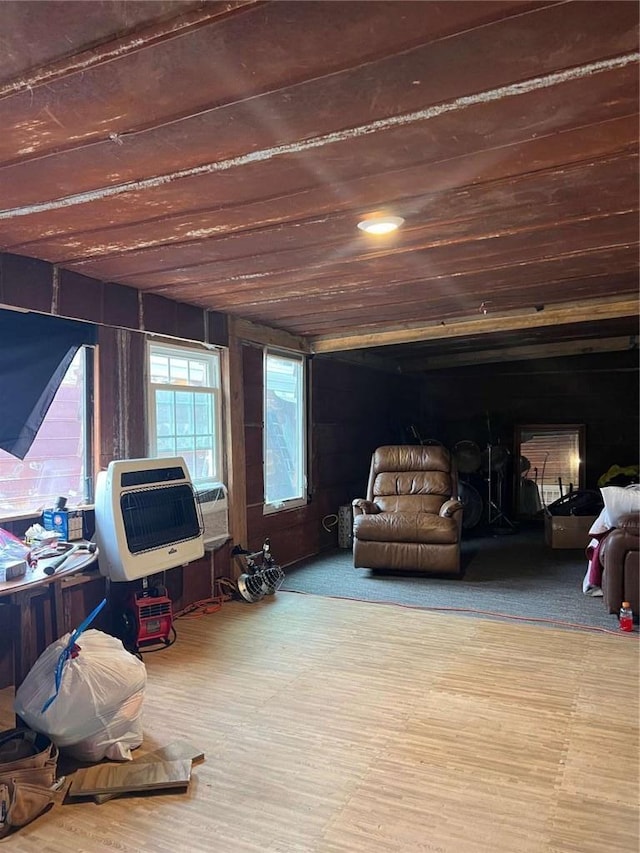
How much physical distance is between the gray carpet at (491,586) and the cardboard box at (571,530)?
14cm

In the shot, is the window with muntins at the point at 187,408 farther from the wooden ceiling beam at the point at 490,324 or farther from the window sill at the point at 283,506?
the wooden ceiling beam at the point at 490,324

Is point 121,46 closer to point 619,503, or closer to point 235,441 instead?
point 235,441

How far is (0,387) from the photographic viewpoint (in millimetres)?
3148

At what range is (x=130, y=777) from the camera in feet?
7.42

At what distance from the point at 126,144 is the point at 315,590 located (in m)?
3.78

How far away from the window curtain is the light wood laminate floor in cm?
139

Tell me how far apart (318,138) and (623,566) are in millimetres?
3479

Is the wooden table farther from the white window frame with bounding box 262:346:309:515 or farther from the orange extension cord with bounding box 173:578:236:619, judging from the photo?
the white window frame with bounding box 262:346:309:515

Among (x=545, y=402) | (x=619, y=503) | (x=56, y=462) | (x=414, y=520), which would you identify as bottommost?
(x=414, y=520)

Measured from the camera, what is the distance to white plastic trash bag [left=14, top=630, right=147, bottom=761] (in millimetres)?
2377

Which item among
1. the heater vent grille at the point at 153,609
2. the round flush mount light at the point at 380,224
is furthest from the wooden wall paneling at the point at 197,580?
the round flush mount light at the point at 380,224

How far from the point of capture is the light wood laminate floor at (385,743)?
1.98m

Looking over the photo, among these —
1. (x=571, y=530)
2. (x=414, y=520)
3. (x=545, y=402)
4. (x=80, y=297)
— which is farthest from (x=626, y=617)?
(x=545, y=402)

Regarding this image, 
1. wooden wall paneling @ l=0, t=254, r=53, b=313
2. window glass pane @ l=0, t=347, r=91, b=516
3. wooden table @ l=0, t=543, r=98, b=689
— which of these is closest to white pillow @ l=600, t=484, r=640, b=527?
wooden table @ l=0, t=543, r=98, b=689
